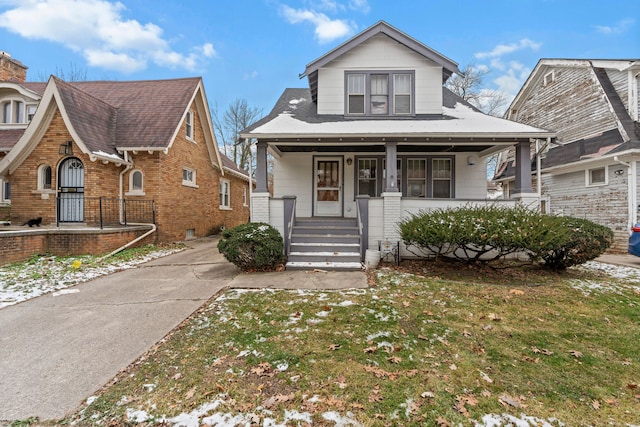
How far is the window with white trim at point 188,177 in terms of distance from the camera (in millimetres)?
13234

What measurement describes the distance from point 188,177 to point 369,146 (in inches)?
337

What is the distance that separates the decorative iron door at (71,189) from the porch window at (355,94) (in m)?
9.52

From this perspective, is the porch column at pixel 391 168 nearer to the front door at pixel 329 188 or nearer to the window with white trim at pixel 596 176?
the front door at pixel 329 188

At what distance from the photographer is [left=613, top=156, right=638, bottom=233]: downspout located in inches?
384

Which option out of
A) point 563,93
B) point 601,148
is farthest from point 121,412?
point 563,93

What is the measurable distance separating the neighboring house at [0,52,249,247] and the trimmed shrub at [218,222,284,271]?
18.9 feet

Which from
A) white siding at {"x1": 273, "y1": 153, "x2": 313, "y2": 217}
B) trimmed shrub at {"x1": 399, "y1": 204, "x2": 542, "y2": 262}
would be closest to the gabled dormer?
white siding at {"x1": 273, "y1": 153, "x2": 313, "y2": 217}

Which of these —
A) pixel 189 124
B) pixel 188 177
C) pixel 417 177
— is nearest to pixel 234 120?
pixel 189 124

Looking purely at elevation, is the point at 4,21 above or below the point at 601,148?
above

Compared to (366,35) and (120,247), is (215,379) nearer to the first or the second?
(120,247)

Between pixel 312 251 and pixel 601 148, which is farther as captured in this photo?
pixel 601 148

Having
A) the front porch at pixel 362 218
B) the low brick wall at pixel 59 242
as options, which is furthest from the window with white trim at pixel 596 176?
the low brick wall at pixel 59 242

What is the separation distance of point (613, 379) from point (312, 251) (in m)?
5.78

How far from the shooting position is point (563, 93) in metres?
13.6
